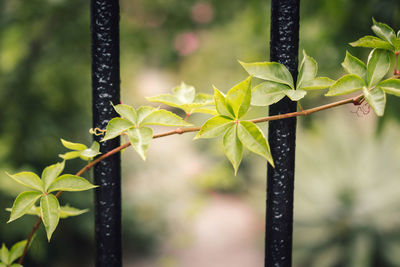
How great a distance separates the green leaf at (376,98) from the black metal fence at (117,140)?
0.39ft

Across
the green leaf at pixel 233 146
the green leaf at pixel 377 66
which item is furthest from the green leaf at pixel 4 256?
the green leaf at pixel 377 66

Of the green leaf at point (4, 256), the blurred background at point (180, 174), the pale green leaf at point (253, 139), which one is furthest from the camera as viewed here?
the blurred background at point (180, 174)

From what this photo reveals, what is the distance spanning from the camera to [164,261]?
3.51 m

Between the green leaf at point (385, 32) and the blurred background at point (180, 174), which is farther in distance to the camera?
the blurred background at point (180, 174)

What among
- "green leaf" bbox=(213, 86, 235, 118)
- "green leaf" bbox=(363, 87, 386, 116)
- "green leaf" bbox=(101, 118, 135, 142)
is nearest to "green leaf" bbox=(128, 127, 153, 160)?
"green leaf" bbox=(101, 118, 135, 142)

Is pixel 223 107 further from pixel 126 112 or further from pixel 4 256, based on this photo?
pixel 4 256

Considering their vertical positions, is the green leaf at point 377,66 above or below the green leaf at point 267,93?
above

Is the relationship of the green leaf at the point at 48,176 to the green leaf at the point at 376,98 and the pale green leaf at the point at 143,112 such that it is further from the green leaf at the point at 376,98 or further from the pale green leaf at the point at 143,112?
the green leaf at the point at 376,98

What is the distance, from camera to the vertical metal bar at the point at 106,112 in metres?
0.65

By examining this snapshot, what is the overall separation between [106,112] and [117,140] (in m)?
0.05

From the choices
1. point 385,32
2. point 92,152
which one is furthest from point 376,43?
point 92,152

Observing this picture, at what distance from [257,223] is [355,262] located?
1425mm

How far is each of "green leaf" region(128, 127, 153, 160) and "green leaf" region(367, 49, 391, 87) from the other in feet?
1.15

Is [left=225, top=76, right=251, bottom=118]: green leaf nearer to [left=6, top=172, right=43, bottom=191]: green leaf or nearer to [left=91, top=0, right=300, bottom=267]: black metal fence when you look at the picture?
[left=91, top=0, right=300, bottom=267]: black metal fence
